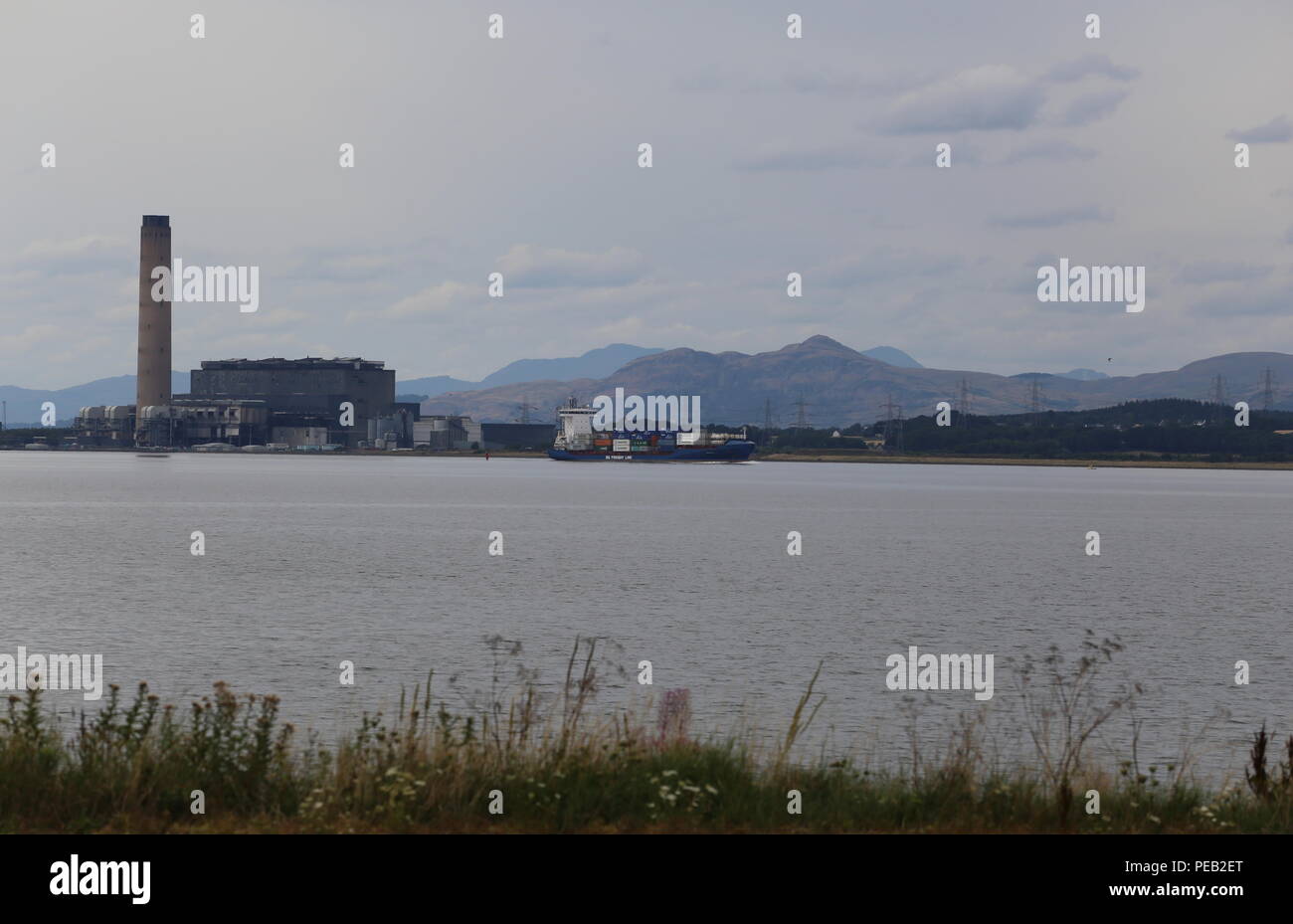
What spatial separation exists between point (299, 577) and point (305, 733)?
4022 cm

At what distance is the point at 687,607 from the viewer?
54.9m

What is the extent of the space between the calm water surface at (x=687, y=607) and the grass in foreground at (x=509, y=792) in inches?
245

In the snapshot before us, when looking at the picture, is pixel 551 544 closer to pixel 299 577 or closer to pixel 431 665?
pixel 299 577

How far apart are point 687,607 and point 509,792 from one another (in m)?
40.4

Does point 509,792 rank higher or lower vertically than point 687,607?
higher

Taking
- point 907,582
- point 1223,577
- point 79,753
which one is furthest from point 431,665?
point 1223,577

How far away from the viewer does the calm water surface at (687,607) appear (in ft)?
108

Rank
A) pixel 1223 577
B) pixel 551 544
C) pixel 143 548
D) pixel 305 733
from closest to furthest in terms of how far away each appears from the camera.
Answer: pixel 305 733 < pixel 1223 577 < pixel 143 548 < pixel 551 544

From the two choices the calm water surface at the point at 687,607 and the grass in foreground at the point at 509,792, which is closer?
the grass in foreground at the point at 509,792

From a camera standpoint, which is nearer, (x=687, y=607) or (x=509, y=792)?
(x=509, y=792)

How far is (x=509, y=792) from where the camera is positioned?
14.7 meters

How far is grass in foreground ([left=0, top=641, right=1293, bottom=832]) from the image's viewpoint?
46.1 ft

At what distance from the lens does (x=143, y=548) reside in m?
81.9
